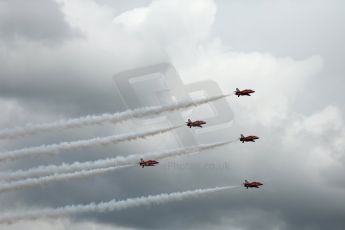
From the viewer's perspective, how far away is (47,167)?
520 ft

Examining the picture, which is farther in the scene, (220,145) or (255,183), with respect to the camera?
(255,183)

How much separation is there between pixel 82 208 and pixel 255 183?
164 ft

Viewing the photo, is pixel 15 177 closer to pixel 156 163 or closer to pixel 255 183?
pixel 156 163

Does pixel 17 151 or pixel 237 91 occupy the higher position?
pixel 237 91

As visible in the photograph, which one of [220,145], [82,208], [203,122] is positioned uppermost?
[203,122]

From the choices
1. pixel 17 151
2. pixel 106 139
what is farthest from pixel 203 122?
pixel 17 151

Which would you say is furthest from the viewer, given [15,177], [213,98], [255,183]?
[255,183]

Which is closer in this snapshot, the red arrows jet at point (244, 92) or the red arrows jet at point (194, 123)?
the red arrows jet at point (244, 92)

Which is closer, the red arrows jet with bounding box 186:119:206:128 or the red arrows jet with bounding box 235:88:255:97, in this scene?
the red arrows jet with bounding box 235:88:255:97

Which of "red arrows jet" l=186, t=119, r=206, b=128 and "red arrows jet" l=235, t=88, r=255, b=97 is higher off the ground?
"red arrows jet" l=235, t=88, r=255, b=97

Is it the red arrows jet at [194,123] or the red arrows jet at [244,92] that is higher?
the red arrows jet at [244,92]

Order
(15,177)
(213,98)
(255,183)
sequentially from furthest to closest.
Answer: (255,183)
(15,177)
(213,98)

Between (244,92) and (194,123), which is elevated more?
(244,92)

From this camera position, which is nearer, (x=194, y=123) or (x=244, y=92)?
(x=244, y=92)
